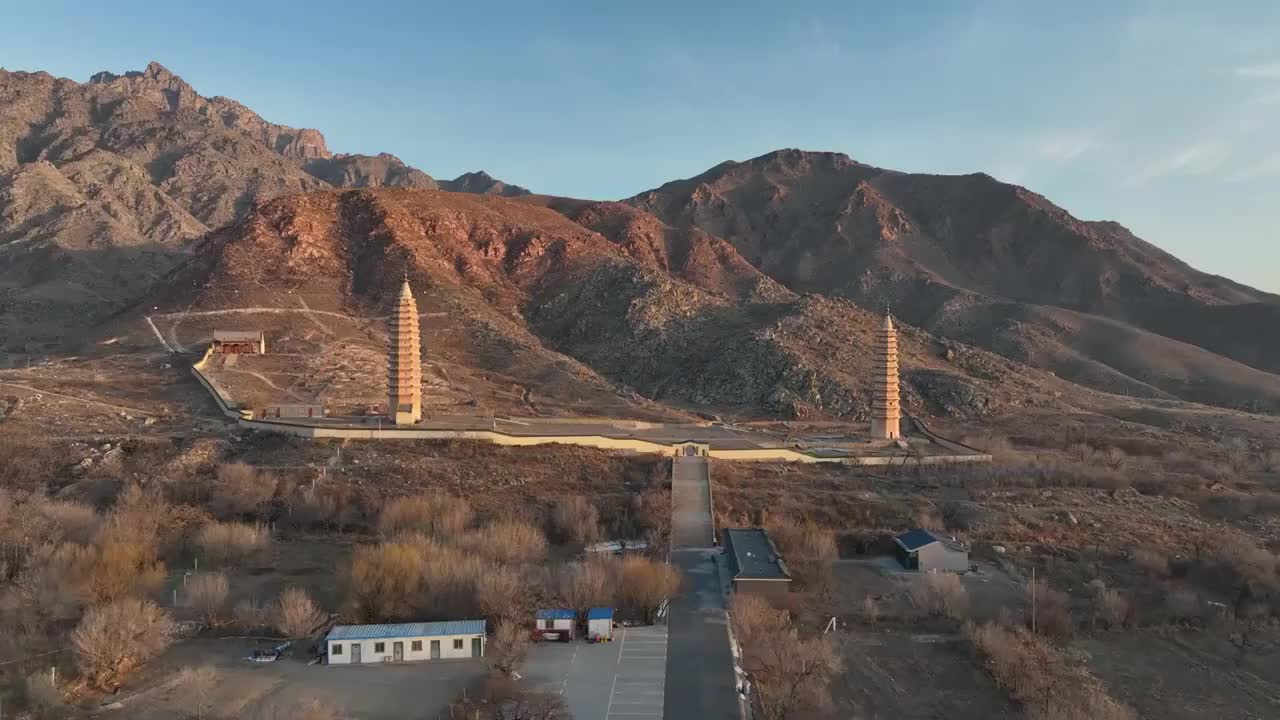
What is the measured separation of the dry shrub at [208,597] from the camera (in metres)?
21.4

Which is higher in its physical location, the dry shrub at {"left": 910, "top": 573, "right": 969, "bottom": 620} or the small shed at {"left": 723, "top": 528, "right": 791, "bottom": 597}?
the small shed at {"left": 723, "top": 528, "right": 791, "bottom": 597}

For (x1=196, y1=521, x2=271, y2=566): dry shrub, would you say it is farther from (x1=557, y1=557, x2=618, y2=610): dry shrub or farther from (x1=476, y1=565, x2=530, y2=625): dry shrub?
(x1=557, y1=557, x2=618, y2=610): dry shrub

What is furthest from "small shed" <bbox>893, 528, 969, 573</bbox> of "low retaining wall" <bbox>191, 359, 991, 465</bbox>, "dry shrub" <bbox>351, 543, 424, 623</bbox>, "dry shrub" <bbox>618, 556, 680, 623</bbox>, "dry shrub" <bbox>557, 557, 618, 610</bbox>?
"dry shrub" <bbox>351, 543, 424, 623</bbox>

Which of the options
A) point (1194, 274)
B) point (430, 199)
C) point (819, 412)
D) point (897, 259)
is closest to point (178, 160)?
point (430, 199)

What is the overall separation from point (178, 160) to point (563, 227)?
8956 cm

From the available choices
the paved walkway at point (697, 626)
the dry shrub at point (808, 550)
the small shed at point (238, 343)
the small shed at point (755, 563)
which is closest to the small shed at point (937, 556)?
the dry shrub at point (808, 550)

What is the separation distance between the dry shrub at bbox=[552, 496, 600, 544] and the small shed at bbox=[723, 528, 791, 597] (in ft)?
15.3

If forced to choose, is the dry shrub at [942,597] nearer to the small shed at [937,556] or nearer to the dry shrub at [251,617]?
the small shed at [937,556]

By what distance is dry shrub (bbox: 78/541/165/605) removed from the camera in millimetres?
20844

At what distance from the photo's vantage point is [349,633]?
65.1 ft

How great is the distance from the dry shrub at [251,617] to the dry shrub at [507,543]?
565cm

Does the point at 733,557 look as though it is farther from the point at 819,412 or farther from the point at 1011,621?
the point at 819,412

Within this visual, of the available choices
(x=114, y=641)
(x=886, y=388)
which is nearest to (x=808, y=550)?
(x=886, y=388)

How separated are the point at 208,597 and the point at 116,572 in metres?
2.28
